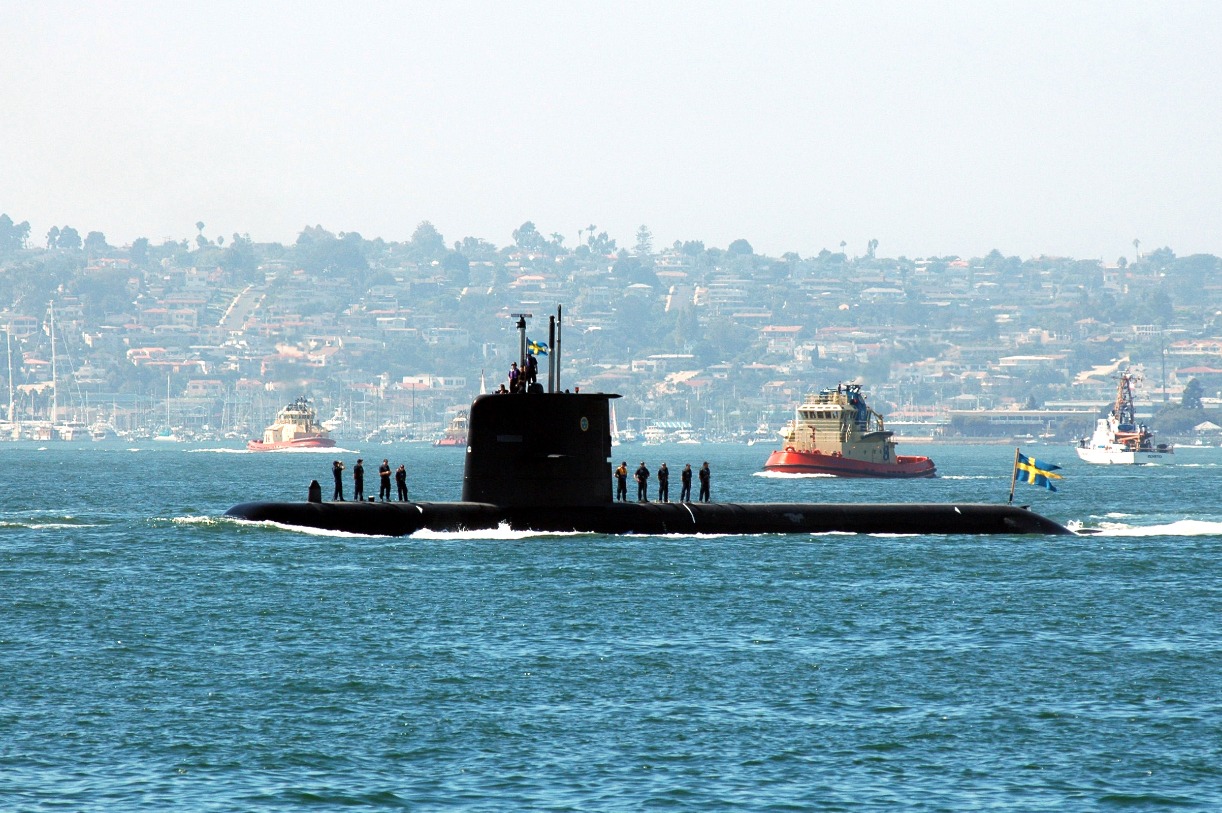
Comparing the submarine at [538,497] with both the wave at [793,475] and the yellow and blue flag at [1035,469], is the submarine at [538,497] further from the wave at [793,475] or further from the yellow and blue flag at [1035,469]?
the wave at [793,475]

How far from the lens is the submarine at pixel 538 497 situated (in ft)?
128

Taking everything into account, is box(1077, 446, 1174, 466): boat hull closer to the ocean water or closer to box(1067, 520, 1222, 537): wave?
box(1067, 520, 1222, 537): wave

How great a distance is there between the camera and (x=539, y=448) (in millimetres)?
39000

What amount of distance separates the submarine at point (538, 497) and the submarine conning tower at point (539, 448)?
21 millimetres

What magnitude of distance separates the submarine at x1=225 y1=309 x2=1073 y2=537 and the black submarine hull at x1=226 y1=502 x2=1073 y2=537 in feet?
0.10

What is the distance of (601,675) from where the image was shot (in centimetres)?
2575

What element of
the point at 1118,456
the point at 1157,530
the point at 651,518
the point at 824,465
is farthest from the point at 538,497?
the point at 1118,456

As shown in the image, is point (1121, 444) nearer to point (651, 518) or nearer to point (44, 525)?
point (44, 525)

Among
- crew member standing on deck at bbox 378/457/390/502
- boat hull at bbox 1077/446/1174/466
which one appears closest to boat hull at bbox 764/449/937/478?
boat hull at bbox 1077/446/1174/466

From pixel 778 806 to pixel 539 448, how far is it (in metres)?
20.8

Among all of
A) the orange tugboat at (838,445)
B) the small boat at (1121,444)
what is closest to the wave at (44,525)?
the orange tugboat at (838,445)

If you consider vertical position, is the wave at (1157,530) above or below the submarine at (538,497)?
below

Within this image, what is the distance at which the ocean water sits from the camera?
1950cm

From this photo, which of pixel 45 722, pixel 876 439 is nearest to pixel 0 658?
pixel 45 722
